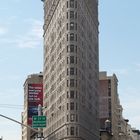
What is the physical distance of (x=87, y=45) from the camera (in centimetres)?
18262

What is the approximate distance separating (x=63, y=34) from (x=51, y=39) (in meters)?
26.3

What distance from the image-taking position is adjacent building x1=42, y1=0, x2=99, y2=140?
526 ft

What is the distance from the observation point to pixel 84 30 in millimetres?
177000

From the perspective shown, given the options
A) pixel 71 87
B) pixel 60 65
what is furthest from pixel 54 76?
pixel 71 87

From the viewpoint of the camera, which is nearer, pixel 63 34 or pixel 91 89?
pixel 63 34

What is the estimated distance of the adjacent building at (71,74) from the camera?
526ft

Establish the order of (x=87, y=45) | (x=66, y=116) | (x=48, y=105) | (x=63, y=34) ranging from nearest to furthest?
(x=66, y=116)
(x=63, y=34)
(x=87, y=45)
(x=48, y=105)

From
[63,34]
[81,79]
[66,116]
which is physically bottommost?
[66,116]

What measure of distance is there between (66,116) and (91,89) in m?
31.7

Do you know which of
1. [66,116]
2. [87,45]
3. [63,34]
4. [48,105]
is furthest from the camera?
[48,105]

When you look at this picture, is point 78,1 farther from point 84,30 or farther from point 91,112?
point 91,112

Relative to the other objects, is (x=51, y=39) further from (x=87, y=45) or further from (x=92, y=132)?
(x=92, y=132)

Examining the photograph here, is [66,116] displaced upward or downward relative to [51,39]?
downward

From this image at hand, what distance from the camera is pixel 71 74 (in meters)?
162
